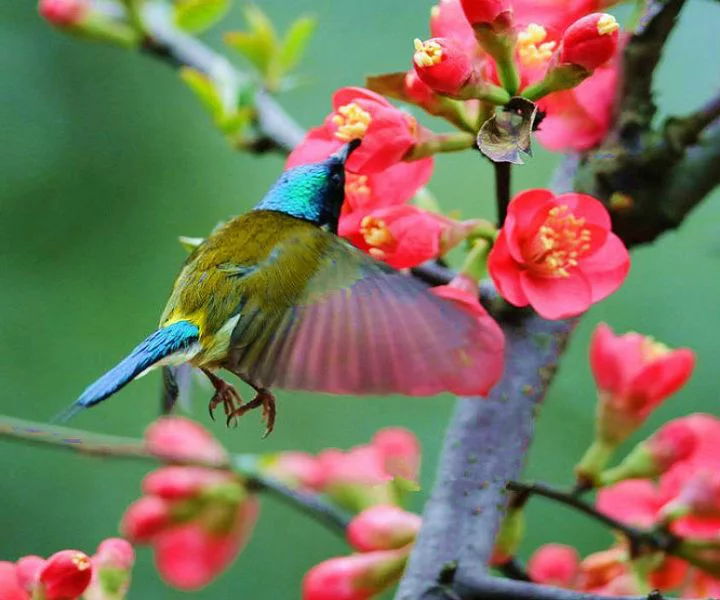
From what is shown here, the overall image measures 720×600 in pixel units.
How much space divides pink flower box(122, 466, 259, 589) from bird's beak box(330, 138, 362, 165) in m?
0.47

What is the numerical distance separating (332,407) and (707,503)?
58.5 inches

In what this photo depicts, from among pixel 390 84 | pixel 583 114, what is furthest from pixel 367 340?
pixel 583 114

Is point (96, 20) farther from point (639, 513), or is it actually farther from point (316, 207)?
point (639, 513)

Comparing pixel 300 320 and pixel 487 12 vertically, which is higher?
pixel 487 12

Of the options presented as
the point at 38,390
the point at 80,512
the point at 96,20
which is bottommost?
the point at 80,512

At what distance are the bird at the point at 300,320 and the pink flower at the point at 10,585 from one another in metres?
0.12

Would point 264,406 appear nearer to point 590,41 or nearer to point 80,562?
point 80,562

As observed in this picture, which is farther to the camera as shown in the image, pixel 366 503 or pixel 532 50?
pixel 366 503

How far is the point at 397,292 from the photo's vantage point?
0.81 meters

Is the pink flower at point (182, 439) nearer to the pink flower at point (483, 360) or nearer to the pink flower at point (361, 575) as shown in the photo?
the pink flower at point (361, 575)

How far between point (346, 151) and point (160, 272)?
5.88ft

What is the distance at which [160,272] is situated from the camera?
2588 millimetres

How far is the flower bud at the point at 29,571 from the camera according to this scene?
789mm

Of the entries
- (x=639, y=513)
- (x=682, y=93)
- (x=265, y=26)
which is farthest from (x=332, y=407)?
(x=639, y=513)
